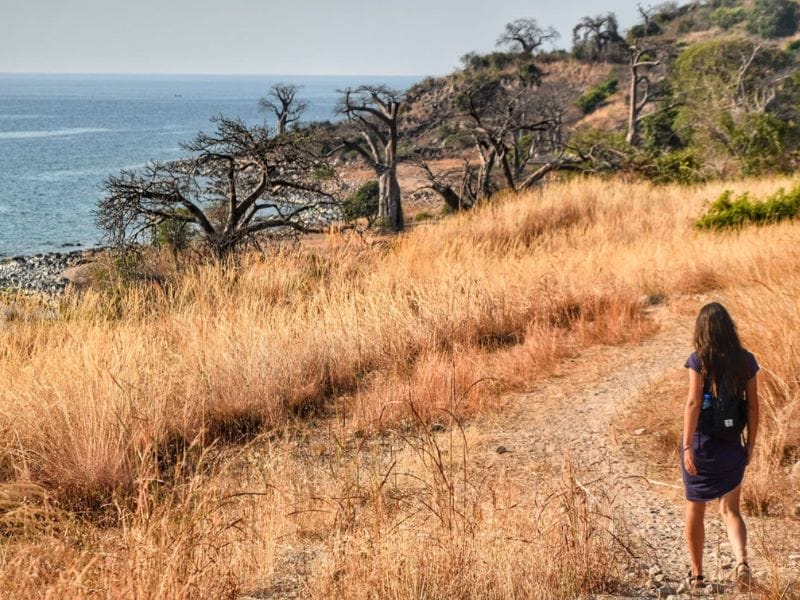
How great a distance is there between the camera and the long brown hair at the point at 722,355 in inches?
153

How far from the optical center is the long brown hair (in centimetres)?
388

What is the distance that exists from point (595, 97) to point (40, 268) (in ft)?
151

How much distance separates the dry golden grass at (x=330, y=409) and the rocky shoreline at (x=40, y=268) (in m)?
17.9

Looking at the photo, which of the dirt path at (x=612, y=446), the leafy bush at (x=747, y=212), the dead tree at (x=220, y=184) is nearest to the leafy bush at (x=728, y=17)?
the leafy bush at (x=747, y=212)

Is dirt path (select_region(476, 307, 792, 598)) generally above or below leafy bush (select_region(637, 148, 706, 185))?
below

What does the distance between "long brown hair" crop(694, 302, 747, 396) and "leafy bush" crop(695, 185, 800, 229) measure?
9653mm

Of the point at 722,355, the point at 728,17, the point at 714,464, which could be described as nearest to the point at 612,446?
the point at 714,464

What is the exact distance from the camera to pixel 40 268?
2955 cm

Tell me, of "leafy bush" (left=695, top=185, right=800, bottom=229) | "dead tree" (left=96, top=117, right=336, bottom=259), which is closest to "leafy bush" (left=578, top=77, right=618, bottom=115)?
"leafy bush" (left=695, top=185, right=800, bottom=229)

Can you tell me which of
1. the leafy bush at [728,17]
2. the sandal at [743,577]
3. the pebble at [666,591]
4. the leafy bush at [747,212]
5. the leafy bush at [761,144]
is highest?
the leafy bush at [728,17]

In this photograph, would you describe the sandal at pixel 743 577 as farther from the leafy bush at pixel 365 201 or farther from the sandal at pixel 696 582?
the leafy bush at pixel 365 201

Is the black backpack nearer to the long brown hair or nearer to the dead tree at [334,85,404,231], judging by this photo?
the long brown hair

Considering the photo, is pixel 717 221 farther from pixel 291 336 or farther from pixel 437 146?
pixel 437 146

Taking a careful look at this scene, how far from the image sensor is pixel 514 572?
3.56m
